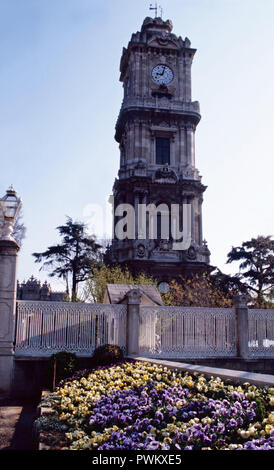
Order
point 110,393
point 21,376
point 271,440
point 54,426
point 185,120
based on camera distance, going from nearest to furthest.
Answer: point 271,440, point 54,426, point 110,393, point 21,376, point 185,120

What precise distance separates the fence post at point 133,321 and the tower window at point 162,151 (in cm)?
3333

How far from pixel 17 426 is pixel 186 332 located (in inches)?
302

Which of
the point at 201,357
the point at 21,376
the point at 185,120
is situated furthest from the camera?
the point at 185,120

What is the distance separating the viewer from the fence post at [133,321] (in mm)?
15805

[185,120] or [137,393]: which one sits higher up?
[185,120]

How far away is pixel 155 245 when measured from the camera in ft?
146

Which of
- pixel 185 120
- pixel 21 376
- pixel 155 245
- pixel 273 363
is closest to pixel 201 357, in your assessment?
pixel 273 363

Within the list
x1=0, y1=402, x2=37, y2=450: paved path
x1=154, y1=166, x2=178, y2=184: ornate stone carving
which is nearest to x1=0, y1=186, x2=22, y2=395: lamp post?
x1=0, y1=402, x2=37, y2=450: paved path

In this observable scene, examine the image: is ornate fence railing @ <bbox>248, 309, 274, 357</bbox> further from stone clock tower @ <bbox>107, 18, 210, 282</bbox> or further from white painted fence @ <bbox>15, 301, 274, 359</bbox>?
stone clock tower @ <bbox>107, 18, 210, 282</bbox>

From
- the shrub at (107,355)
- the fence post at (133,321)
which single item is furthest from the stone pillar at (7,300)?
the fence post at (133,321)

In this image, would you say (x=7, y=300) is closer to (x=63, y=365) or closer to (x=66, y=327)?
(x=66, y=327)

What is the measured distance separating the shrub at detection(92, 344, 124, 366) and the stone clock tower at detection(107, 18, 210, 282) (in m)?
27.3
